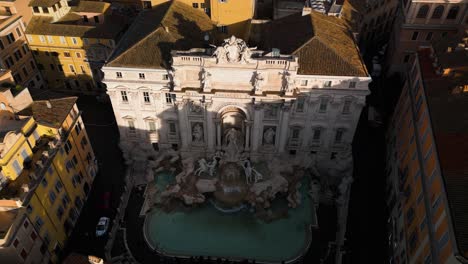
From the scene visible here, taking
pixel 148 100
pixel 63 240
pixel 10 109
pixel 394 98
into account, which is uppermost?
pixel 10 109

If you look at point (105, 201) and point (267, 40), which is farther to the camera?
point (267, 40)

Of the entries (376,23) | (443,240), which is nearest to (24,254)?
(443,240)

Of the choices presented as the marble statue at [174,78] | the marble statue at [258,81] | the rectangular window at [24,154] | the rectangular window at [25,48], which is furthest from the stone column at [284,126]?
the rectangular window at [25,48]

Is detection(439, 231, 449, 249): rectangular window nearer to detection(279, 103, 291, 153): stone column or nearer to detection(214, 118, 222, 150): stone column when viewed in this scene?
detection(279, 103, 291, 153): stone column

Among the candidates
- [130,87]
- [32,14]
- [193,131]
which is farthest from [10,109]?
[32,14]

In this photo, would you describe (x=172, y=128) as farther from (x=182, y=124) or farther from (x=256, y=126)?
(x=256, y=126)

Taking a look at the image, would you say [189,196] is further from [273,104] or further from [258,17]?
[258,17]
